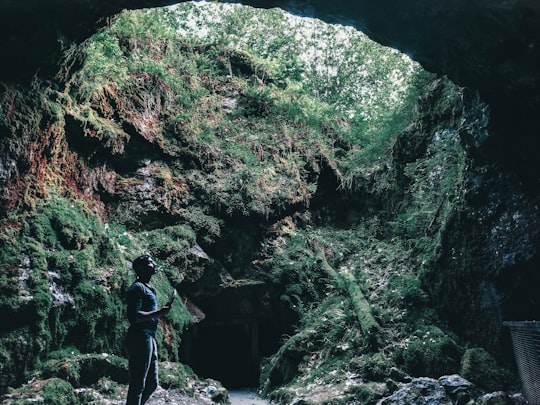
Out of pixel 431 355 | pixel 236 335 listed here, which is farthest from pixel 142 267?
pixel 236 335

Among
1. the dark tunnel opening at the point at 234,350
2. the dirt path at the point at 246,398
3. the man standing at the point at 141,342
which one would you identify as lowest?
the dirt path at the point at 246,398

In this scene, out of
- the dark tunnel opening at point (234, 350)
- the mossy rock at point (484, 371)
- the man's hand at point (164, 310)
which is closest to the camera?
the man's hand at point (164, 310)

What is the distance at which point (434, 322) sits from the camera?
855cm

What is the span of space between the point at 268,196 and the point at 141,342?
27.4 ft

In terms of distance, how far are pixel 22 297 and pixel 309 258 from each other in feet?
25.4

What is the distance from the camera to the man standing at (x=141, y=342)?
477 centimetres

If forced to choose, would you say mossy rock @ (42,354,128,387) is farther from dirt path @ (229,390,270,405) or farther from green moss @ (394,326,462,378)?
green moss @ (394,326,462,378)

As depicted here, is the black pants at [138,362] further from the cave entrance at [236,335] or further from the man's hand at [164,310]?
the cave entrance at [236,335]

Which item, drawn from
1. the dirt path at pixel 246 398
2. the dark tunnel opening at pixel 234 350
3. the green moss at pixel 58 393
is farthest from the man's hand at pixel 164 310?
the dark tunnel opening at pixel 234 350

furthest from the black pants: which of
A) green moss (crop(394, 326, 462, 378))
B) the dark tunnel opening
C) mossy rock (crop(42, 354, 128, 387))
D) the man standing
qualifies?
the dark tunnel opening

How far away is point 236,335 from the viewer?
12992 mm

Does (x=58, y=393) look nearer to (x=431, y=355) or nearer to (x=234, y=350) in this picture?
(x=431, y=355)

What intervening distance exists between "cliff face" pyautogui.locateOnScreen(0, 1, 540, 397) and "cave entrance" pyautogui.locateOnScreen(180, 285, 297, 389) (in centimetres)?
13

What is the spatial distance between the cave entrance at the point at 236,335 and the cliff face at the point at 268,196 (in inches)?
5.1
